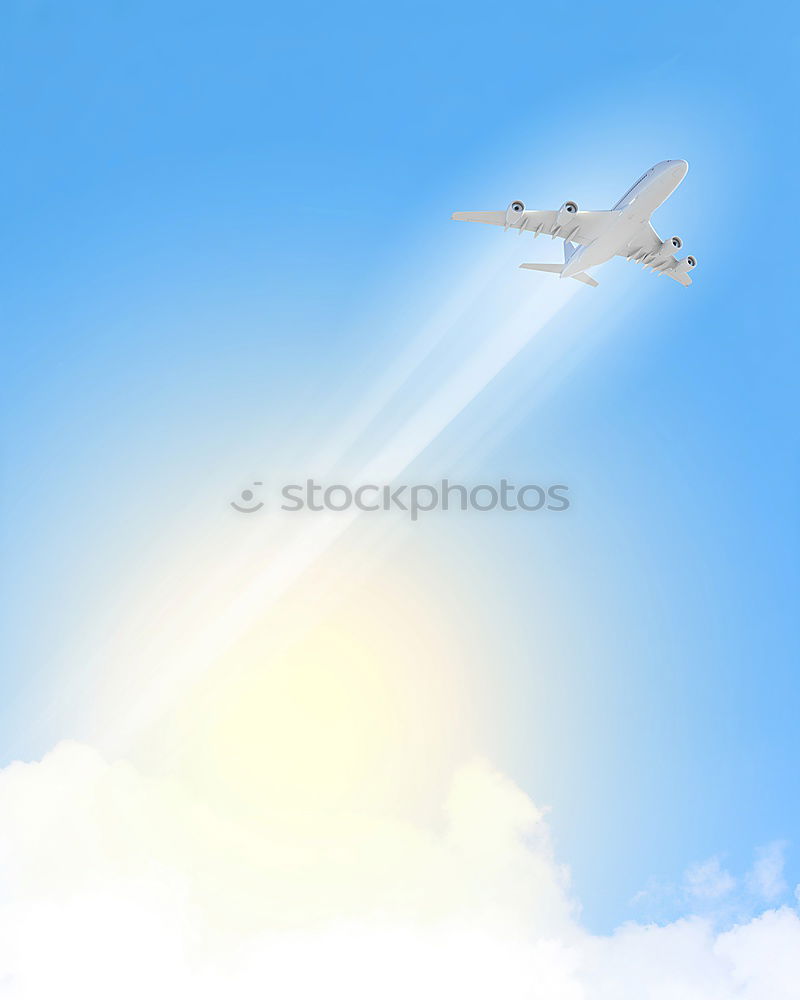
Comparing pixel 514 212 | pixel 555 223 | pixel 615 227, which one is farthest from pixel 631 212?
pixel 514 212

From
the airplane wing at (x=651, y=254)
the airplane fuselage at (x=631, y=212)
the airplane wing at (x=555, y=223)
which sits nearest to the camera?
the airplane fuselage at (x=631, y=212)

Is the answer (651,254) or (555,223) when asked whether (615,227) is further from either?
(651,254)

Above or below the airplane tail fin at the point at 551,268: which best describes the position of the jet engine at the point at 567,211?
below

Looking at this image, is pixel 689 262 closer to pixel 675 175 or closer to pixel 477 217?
pixel 675 175

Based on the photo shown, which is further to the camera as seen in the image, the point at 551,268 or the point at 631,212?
the point at 551,268

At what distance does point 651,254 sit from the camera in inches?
2505

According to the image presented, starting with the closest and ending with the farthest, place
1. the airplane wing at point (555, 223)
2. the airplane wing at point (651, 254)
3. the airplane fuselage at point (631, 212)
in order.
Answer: the airplane fuselage at point (631, 212) → the airplane wing at point (555, 223) → the airplane wing at point (651, 254)

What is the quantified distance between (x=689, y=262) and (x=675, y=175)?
12.7 m

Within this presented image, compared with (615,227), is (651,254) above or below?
above

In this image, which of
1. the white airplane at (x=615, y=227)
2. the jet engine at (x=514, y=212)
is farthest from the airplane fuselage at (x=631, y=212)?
the jet engine at (x=514, y=212)

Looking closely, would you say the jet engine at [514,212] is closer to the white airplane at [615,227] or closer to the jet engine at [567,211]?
the white airplane at [615,227]

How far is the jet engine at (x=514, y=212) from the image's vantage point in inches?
2163

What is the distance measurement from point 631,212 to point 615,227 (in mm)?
1923

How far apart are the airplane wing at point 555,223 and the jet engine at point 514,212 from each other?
3.5 inches
